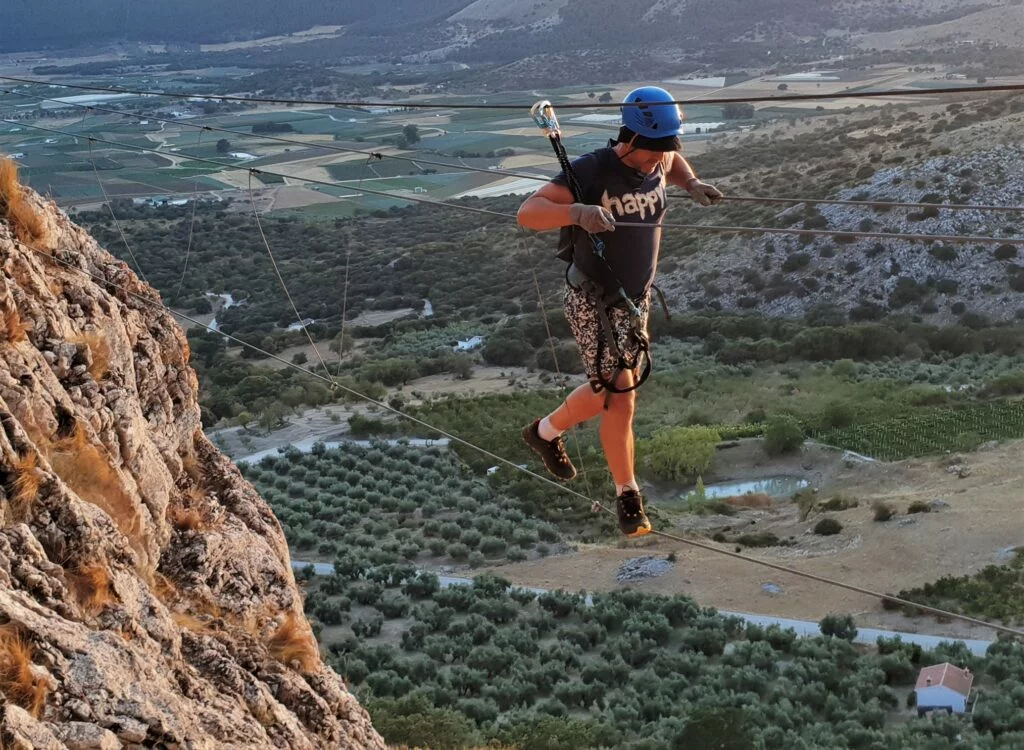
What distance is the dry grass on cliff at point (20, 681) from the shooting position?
13.4ft

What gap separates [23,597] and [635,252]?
3.41 metres

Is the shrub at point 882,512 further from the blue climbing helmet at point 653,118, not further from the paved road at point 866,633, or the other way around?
the blue climbing helmet at point 653,118

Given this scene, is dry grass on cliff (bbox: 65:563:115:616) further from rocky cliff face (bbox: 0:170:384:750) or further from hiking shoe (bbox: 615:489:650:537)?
hiking shoe (bbox: 615:489:650:537)

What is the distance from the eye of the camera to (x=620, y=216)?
6.21 metres

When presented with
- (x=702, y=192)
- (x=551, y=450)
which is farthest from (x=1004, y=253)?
(x=551, y=450)

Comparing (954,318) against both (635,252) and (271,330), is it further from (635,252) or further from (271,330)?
(635,252)

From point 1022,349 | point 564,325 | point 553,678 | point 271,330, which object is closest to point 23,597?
point 553,678

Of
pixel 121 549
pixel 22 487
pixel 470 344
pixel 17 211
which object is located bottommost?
pixel 470 344

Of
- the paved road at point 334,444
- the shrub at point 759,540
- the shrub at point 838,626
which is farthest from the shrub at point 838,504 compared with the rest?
the paved road at point 334,444

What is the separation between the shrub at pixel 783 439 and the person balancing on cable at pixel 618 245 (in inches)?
815

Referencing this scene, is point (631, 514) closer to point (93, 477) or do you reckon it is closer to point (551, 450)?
point (551, 450)

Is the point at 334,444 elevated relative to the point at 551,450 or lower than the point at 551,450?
lower

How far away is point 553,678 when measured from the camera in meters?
16.4

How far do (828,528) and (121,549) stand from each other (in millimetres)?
18085
